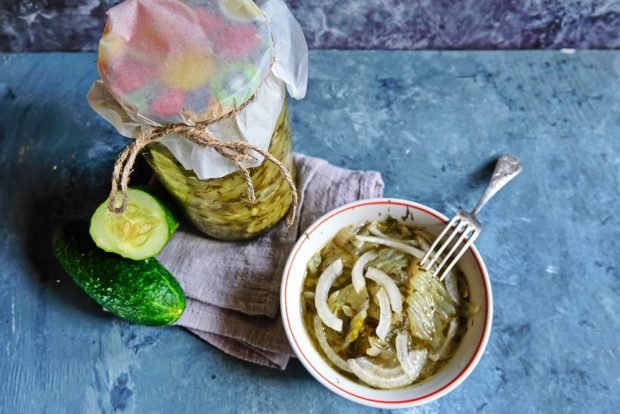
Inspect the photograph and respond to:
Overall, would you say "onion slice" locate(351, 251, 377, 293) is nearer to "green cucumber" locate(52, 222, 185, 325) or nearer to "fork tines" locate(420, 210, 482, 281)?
"fork tines" locate(420, 210, 482, 281)

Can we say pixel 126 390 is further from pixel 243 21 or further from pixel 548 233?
pixel 548 233

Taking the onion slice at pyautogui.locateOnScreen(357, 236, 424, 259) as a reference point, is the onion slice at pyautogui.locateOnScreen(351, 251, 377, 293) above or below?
below

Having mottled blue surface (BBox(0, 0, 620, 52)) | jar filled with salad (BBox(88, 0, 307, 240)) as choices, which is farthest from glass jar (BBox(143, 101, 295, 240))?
mottled blue surface (BBox(0, 0, 620, 52))

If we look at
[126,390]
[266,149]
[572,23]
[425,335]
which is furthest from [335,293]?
[572,23]

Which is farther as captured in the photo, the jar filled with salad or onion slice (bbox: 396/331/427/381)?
onion slice (bbox: 396/331/427/381)

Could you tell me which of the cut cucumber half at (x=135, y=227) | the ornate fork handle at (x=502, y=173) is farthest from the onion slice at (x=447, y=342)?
the cut cucumber half at (x=135, y=227)

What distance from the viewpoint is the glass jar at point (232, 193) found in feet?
3.55

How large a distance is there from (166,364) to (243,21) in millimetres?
633

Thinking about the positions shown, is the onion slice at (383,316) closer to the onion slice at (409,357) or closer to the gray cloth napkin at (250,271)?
the onion slice at (409,357)

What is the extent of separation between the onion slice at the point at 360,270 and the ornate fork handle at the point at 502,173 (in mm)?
229

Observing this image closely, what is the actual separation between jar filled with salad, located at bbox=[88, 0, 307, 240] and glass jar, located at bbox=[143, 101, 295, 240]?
0.02 metres

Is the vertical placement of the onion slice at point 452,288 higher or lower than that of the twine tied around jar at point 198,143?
lower

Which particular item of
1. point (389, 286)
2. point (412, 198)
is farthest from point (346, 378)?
point (412, 198)

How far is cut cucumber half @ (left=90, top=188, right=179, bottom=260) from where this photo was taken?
45.4 inches
